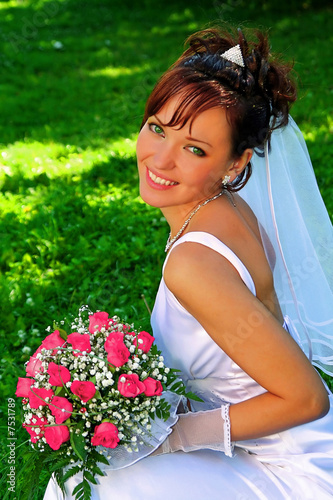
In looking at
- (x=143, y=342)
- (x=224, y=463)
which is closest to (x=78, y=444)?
(x=143, y=342)

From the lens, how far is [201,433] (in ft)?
6.95

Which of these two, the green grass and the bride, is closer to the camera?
the bride

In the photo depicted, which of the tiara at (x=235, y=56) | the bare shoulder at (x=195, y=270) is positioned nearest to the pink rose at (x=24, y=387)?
the bare shoulder at (x=195, y=270)

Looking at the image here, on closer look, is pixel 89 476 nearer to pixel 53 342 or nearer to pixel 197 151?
pixel 53 342

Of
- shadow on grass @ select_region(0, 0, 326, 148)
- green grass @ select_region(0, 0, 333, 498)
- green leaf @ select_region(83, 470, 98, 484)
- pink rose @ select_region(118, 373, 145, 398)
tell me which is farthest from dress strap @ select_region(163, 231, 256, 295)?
shadow on grass @ select_region(0, 0, 326, 148)

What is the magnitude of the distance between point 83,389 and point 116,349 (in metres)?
0.17

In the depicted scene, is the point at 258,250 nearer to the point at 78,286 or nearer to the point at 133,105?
the point at 78,286

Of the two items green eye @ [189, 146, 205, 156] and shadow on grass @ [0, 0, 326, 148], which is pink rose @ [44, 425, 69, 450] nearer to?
green eye @ [189, 146, 205, 156]

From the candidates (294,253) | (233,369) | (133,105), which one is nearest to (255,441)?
(233,369)

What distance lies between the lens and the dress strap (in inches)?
83.2

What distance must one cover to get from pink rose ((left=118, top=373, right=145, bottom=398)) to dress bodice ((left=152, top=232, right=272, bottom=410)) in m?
0.33

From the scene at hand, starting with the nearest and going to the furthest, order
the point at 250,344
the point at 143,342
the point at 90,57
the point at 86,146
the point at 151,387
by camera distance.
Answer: the point at 250,344
the point at 151,387
the point at 143,342
the point at 86,146
the point at 90,57

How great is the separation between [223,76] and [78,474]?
5.11 ft

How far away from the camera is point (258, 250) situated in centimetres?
237
